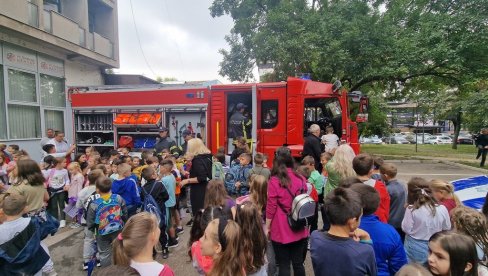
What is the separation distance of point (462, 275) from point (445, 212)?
1.30 meters

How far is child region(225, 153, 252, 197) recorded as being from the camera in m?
5.16

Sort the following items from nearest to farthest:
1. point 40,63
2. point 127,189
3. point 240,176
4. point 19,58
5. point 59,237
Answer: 1. point 127,189
2. point 59,237
3. point 240,176
4. point 19,58
5. point 40,63

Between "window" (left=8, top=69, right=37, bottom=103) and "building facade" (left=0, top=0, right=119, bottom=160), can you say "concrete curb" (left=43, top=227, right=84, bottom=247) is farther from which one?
"window" (left=8, top=69, right=37, bottom=103)

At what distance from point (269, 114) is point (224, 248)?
6157 millimetres

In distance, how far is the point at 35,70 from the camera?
1059 centimetres

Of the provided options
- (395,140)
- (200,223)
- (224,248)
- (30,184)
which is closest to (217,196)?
(200,223)

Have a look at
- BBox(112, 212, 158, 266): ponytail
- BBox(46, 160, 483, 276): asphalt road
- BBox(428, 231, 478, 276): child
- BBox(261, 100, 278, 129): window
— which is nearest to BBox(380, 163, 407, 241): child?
BBox(46, 160, 483, 276): asphalt road

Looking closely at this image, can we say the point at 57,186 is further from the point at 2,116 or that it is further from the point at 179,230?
the point at 2,116

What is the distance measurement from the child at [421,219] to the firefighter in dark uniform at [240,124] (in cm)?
519

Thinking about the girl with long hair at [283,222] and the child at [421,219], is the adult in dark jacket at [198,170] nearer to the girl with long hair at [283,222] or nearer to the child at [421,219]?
the girl with long hair at [283,222]

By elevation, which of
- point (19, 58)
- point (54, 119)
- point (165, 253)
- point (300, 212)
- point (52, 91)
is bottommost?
point (165, 253)

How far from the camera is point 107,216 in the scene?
3547 mm

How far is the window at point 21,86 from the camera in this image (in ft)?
31.8

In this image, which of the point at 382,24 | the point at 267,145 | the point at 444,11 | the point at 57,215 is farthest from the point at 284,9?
the point at 57,215
